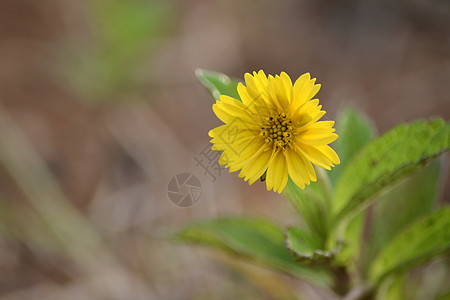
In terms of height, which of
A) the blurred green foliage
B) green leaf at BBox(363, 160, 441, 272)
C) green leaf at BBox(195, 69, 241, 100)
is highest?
the blurred green foliage

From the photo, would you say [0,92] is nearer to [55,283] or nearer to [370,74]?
[55,283]

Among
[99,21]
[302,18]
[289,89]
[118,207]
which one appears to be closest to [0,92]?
[99,21]

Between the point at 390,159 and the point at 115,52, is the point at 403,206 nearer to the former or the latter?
the point at 390,159

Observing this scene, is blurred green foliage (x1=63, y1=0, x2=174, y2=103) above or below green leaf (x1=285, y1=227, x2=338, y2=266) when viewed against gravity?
above

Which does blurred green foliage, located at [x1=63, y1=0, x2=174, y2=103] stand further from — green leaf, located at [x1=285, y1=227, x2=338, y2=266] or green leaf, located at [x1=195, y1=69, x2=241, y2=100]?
green leaf, located at [x1=285, y1=227, x2=338, y2=266]

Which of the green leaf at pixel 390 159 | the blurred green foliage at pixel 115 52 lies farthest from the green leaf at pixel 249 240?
the blurred green foliage at pixel 115 52

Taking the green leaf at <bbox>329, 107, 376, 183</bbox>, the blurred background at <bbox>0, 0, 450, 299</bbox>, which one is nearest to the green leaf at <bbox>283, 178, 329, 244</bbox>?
the green leaf at <bbox>329, 107, 376, 183</bbox>

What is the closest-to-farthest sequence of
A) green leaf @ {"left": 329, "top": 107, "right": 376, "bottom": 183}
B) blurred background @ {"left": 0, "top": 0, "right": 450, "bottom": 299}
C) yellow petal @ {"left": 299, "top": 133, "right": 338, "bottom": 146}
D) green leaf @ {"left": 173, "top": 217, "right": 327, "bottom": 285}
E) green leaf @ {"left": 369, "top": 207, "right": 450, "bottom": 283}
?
1. yellow petal @ {"left": 299, "top": 133, "right": 338, "bottom": 146}
2. green leaf @ {"left": 369, "top": 207, "right": 450, "bottom": 283}
3. green leaf @ {"left": 173, "top": 217, "right": 327, "bottom": 285}
4. green leaf @ {"left": 329, "top": 107, "right": 376, "bottom": 183}
5. blurred background @ {"left": 0, "top": 0, "right": 450, "bottom": 299}

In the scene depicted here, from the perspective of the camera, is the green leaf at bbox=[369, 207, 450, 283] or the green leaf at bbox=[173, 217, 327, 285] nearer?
the green leaf at bbox=[369, 207, 450, 283]
